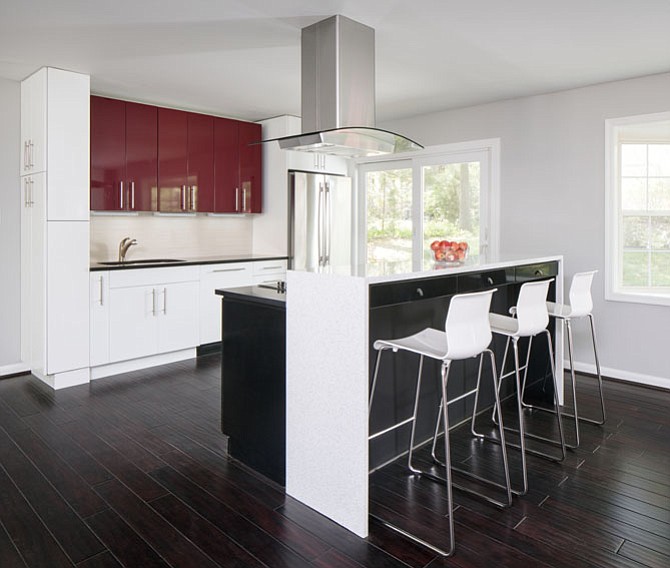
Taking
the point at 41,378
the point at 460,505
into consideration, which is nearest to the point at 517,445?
the point at 460,505

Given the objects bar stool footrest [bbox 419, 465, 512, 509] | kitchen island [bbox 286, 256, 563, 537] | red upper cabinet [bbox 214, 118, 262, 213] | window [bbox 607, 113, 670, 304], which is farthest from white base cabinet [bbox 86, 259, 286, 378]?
window [bbox 607, 113, 670, 304]

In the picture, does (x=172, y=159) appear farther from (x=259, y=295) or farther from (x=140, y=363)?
(x=259, y=295)

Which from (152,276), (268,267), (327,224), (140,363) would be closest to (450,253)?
(152,276)

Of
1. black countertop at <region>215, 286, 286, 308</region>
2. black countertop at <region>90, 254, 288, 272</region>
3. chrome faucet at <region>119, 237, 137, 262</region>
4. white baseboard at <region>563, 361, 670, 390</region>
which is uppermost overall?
chrome faucet at <region>119, 237, 137, 262</region>

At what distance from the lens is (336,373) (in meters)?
2.28

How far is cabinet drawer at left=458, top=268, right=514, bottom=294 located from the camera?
2.76 metres

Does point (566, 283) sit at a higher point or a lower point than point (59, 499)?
higher

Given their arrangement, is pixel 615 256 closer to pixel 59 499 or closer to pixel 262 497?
pixel 262 497

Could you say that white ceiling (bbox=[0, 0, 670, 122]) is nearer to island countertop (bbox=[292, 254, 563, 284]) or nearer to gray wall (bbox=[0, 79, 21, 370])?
A: gray wall (bbox=[0, 79, 21, 370])

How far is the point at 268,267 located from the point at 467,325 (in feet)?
11.8

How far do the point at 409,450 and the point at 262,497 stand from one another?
2.62ft

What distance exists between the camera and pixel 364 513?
7.19 ft

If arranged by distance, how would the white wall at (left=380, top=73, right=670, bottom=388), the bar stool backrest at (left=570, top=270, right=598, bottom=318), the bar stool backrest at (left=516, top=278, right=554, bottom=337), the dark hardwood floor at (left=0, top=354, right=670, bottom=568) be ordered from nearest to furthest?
the dark hardwood floor at (left=0, top=354, right=670, bottom=568) < the bar stool backrest at (left=516, top=278, right=554, bottom=337) < the bar stool backrest at (left=570, top=270, right=598, bottom=318) < the white wall at (left=380, top=73, right=670, bottom=388)

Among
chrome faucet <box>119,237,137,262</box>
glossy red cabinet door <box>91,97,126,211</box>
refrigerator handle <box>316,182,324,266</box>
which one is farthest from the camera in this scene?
refrigerator handle <box>316,182,324,266</box>
